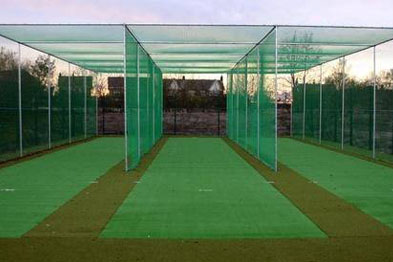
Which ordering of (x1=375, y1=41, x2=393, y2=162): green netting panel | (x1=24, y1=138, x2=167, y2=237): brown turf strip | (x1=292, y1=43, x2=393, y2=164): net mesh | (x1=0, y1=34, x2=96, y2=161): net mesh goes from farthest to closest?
1. (x1=292, y1=43, x2=393, y2=164): net mesh
2. (x1=375, y1=41, x2=393, y2=162): green netting panel
3. (x1=0, y1=34, x2=96, y2=161): net mesh
4. (x1=24, y1=138, x2=167, y2=237): brown turf strip

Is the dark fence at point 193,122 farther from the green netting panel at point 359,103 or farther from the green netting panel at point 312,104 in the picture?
the green netting panel at point 359,103

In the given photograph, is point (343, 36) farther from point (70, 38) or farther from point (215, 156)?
point (70, 38)

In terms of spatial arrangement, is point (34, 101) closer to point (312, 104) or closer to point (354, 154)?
point (354, 154)

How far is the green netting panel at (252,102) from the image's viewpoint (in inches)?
499

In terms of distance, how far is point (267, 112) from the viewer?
11.0m

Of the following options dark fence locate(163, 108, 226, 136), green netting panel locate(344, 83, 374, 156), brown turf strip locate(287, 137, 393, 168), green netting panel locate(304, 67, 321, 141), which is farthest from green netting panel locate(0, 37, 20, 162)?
dark fence locate(163, 108, 226, 136)

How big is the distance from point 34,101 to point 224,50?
4.65 meters

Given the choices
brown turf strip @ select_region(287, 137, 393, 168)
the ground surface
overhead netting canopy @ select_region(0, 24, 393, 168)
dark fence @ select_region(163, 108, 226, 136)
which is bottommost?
the ground surface

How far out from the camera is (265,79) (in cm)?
1121

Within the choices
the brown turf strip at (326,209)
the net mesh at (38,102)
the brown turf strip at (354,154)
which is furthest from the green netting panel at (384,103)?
the net mesh at (38,102)

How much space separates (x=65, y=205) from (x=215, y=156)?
6.75 m

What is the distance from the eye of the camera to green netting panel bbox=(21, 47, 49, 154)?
13.0 meters

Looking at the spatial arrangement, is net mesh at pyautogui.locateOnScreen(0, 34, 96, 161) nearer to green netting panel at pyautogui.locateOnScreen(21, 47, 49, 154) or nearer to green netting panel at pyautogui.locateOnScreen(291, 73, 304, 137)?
green netting panel at pyautogui.locateOnScreen(21, 47, 49, 154)

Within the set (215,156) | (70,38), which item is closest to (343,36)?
(215,156)
